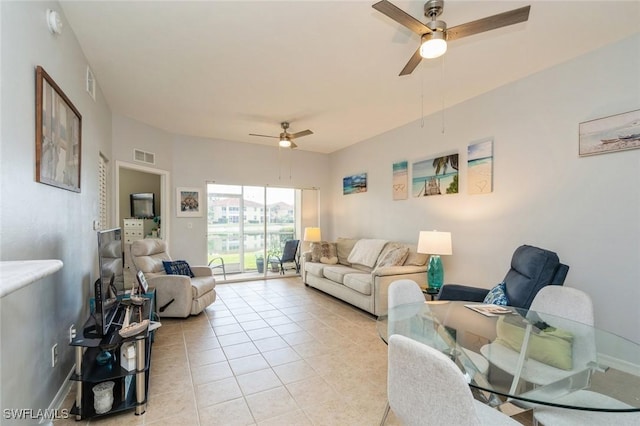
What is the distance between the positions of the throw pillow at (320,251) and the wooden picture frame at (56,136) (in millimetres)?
3817

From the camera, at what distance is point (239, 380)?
239cm

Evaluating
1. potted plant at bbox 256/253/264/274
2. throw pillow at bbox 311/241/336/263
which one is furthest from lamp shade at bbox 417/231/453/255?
potted plant at bbox 256/253/264/274

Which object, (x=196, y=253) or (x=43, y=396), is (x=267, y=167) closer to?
(x=196, y=253)

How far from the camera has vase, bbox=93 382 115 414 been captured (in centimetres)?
192

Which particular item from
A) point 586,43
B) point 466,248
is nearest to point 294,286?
point 466,248

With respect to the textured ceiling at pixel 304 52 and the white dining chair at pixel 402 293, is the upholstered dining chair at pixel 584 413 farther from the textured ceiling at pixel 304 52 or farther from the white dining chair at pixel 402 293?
the textured ceiling at pixel 304 52

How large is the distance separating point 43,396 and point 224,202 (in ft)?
15.7

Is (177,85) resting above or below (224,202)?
above

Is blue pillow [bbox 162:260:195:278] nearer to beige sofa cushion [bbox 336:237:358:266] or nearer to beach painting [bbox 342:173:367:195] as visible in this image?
beige sofa cushion [bbox 336:237:358:266]

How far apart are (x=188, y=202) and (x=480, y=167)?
192 inches

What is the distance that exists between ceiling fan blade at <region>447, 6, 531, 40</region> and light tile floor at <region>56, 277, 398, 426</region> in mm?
2570

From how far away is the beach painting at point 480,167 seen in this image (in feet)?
11.6

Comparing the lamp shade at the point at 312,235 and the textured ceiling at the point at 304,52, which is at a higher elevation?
the textured ceiling at the point at 304,52

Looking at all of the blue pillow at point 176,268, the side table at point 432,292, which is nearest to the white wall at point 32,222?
the blue pillow at point 176,268
